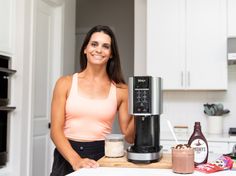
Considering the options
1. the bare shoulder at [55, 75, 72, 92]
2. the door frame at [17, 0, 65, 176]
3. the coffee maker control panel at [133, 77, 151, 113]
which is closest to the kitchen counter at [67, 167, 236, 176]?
the coffee maker control panel at [133, 77, 151, 113]

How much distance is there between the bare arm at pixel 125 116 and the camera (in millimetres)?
1636

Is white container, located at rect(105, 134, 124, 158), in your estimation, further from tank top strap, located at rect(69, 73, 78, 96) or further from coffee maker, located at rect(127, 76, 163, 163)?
tank top strap, located at rect(69, 73, 78, 96)

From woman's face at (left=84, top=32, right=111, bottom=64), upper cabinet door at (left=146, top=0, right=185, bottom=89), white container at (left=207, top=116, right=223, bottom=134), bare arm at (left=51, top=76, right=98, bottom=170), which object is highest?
upper cabinet door at (left=146, top=0, right=185, bottom=89)

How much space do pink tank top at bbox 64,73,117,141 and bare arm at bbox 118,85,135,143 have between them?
0.22 ft

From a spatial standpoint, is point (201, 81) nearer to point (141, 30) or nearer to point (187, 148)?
point (141, 30)

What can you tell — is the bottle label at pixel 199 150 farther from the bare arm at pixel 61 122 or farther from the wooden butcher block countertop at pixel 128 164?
the bare arm at pixel 61 122

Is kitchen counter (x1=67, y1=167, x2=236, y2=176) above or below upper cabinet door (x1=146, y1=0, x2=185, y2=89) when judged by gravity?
below

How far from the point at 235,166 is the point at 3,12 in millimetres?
2201

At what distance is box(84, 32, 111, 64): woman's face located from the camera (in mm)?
1592

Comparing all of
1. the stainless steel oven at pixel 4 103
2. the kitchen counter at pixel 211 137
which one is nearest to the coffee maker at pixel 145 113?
the stainless steel oven at pixel 4 103

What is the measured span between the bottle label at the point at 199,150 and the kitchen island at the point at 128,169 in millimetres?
96

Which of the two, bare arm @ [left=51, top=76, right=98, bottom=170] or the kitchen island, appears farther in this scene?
bare arm @ [left=51, top=76, right=98, bottom=170]

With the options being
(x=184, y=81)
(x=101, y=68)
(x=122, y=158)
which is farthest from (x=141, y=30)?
(x=122, y=158)

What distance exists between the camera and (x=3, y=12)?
9.05 ft
